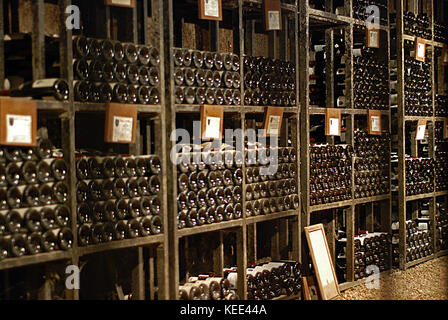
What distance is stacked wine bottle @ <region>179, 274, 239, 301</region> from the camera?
4516mm

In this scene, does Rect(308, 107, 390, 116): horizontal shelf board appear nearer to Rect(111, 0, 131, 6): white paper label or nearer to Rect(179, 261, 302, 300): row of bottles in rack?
Rect(179, 261, 302, 300): row of bottles in rack

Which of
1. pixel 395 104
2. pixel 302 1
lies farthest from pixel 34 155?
pixel 395 104

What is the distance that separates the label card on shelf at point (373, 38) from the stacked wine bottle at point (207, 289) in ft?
9.43

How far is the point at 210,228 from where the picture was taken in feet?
15.1

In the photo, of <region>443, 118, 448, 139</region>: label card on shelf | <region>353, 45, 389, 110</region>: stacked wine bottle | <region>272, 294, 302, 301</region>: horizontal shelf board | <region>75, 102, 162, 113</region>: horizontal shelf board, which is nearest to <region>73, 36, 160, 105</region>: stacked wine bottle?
<region>75, 102, 162, 113</region>: horizontal shelf board

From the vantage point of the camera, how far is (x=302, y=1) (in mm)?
5441

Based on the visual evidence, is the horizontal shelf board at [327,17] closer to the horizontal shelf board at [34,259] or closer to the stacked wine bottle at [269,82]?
the stacked wine bottle at [269,82]

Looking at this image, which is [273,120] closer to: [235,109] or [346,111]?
[235,109]

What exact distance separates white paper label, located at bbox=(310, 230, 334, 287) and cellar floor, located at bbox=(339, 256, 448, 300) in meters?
0.23

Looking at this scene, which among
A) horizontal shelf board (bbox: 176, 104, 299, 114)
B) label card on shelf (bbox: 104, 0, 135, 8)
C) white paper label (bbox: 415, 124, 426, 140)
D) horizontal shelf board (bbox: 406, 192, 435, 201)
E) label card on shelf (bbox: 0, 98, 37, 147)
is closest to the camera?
label card on shelf (bbox: 0, 98, 37, 147)

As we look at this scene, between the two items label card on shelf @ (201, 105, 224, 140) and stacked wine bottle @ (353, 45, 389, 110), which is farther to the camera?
stacked wine bottle @ (353, 45, 389, 110)

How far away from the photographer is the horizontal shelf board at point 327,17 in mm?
5578
